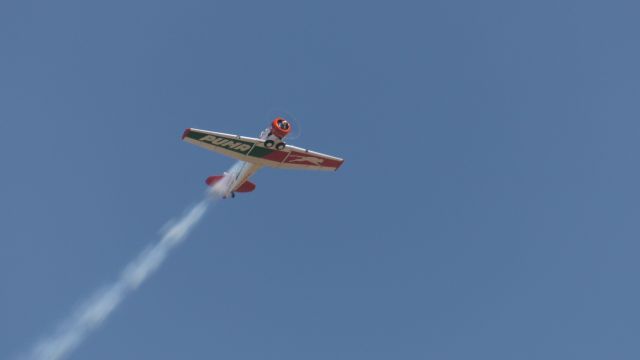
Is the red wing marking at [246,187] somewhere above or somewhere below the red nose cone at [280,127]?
above

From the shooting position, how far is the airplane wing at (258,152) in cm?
7356

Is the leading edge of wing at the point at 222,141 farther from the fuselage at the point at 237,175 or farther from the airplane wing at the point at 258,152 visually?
the fuselage at the point at 237,175

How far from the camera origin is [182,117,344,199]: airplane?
73938mm

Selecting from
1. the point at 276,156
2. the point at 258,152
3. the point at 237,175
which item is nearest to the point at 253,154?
the point at 258,152

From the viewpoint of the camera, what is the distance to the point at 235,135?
73.8 meters

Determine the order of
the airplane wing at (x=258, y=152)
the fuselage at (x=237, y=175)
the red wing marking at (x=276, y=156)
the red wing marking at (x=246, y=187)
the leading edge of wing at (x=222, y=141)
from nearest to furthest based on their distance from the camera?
the leading edge of wing at (x=222, y=141) → the airplane wing at (x=258, y=152) → the red wing marking at (x=276, y=156) → the fuselage at (x=237, y=175) → the red wing marking at (x=246, y=187)

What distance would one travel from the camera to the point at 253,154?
76.8 meters

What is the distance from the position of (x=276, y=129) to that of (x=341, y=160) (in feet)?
31.7

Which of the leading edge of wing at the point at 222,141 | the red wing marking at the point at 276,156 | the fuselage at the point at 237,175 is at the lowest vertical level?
the leading edge of wing at the point at 222,141

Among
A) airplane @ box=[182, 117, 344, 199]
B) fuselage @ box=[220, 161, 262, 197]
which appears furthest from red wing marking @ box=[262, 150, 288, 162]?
fuselage @ box=[220, 161, 262, 197]

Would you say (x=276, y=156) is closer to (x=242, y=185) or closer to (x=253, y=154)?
(x=253, y=154)

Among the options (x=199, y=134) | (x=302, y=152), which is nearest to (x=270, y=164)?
(x=302, y=152)

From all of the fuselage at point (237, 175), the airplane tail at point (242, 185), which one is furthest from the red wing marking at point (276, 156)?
the airplane tail at point (242, 185)

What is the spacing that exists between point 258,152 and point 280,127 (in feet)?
11.3
